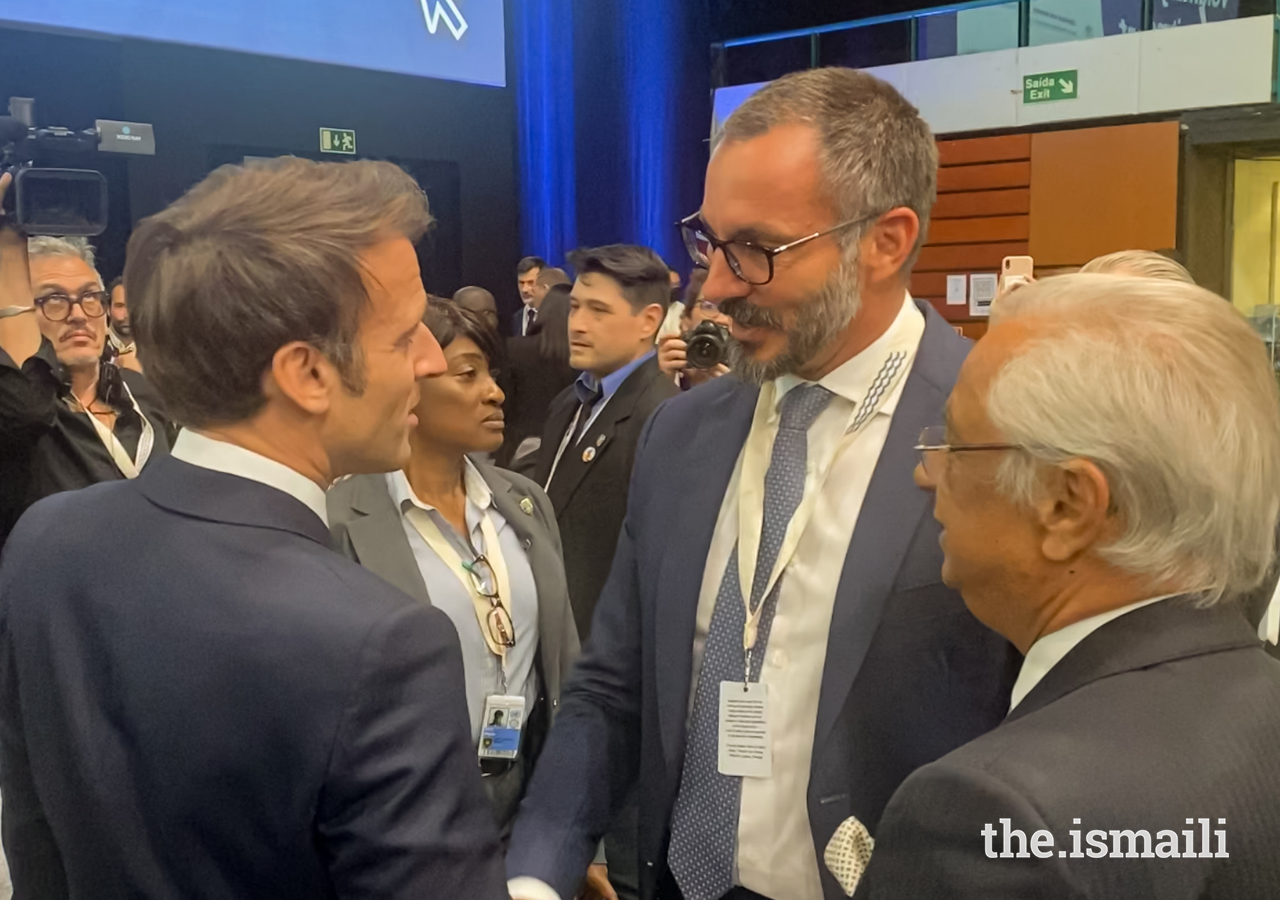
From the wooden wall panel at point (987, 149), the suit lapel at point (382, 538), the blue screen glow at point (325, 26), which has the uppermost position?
the blue screen glow at point (325, 26)

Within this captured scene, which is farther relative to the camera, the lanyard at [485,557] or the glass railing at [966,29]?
the glass railing at [966,29]

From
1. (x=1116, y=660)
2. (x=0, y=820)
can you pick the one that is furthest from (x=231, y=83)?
(x=1116, y=660)

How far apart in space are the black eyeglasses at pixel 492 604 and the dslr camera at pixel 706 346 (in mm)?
1618

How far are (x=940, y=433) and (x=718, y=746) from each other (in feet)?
1.65

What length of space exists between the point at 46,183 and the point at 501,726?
1986 millimetres

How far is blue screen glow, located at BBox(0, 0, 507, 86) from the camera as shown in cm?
686

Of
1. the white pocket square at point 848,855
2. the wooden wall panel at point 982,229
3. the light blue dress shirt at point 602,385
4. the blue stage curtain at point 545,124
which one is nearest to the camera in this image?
the white pocket square at point 848,855

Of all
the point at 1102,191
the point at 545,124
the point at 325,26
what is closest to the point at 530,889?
the point at 325,26

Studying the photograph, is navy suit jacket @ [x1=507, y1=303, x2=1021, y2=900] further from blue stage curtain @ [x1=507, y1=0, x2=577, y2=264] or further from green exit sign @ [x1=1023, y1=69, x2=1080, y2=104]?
blue stage curtain @ [x1=507, y1=0, x2=577, y2=264]

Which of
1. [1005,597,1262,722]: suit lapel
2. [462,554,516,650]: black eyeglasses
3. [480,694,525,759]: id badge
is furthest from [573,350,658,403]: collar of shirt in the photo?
[1005,597,1262,722]: suit lapel

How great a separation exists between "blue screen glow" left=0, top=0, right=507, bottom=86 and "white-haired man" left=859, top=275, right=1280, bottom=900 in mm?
7184

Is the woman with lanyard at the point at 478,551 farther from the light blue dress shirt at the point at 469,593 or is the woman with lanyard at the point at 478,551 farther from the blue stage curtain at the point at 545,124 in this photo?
the blue stage curtain at the point at 545,124

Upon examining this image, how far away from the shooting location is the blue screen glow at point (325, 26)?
22.5ft

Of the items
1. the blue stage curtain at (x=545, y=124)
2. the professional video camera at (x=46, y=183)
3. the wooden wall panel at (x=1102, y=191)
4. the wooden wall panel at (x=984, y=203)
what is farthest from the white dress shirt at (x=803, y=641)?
the blue stage curtain at (x=545, y=124)
